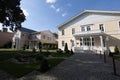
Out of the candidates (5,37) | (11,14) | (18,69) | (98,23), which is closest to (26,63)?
(18,69)

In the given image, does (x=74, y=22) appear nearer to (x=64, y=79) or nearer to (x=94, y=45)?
(x=94, y=45)

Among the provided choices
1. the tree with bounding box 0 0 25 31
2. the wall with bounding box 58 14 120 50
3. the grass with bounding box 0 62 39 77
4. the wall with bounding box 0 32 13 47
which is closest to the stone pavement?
the grass with bounding box 0 62 39 77

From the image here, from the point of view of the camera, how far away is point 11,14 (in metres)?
18.5

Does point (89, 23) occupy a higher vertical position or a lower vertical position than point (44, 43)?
higher

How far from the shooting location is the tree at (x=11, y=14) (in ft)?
52.8

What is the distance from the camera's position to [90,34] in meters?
21.8

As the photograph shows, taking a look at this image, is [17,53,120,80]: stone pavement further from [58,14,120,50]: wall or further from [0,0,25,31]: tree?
[58,14,120,50]: wall

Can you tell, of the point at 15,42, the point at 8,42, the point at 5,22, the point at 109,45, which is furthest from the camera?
the point at 8,42

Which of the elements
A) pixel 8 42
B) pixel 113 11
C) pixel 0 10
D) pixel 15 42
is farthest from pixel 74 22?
pixel 8 42

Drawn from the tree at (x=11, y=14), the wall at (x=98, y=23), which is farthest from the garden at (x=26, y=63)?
the wall at (x=98, y=23)

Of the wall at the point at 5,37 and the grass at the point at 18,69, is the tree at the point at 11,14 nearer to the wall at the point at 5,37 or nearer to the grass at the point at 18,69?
the grass at the point at 18,69

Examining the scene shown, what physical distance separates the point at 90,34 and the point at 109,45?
428cm

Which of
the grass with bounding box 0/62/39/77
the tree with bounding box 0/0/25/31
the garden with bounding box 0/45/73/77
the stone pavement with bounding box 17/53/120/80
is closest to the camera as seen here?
the stone pavement with bounding box 17/53/120/80

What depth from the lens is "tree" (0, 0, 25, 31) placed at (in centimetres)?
1609
